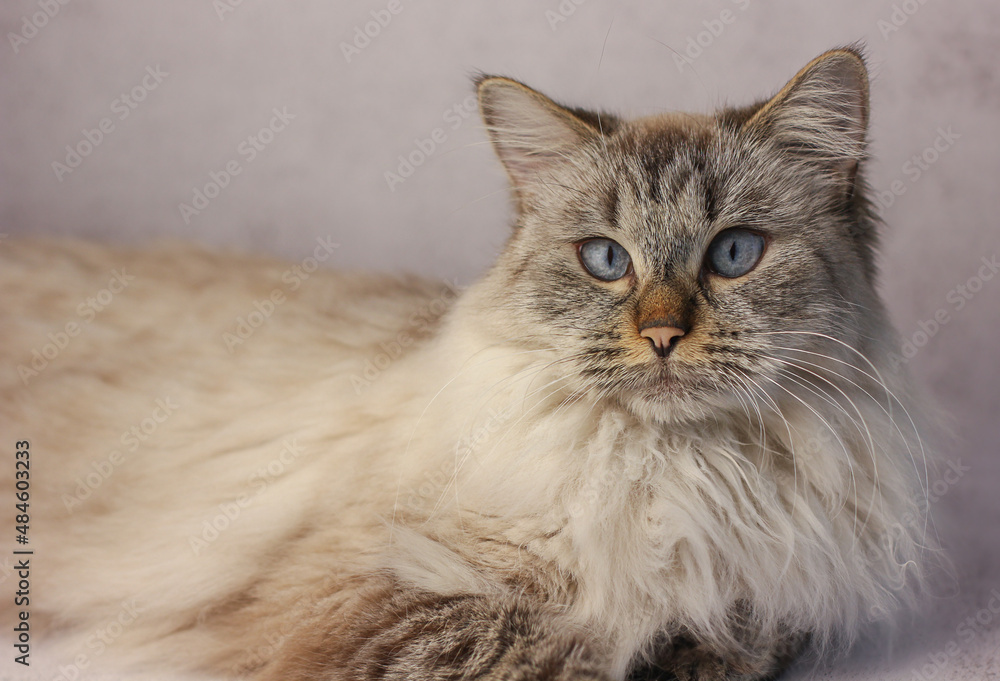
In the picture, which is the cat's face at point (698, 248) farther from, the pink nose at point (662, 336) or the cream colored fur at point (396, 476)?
the cream colored fur at point (396, 476)

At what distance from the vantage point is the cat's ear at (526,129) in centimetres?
215

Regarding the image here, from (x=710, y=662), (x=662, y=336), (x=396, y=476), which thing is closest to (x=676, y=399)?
(x=662, y=336)

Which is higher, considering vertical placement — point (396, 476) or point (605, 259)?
point (605, 259)

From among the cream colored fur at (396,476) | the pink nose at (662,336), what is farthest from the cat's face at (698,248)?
the cream colored fur at (396,476)

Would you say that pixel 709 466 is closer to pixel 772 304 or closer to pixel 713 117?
pixel 772 304

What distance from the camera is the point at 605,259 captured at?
80.1 inches

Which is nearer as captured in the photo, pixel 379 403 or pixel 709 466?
pixel 709 466

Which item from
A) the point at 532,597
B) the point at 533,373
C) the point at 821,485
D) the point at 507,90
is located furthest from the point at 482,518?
the point at 507,90

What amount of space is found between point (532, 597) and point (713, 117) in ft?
3.95

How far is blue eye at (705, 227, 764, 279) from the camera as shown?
1.96 metres

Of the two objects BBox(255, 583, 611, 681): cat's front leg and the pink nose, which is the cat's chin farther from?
BBox(255, 583, 611, 681): cat's front leg

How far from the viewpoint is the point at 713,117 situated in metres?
2.22

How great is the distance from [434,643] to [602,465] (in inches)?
20.0

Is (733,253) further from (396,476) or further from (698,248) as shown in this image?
(396,476)
